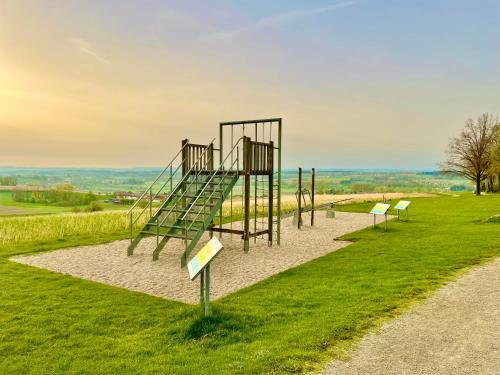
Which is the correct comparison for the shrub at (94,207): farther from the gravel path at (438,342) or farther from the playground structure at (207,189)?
the gravel path at (438,342)

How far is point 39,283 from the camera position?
850 centimetres

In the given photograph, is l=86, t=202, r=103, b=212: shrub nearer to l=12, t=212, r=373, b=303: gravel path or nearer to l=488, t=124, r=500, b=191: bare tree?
l=12, t=212, r=373, b=303: gravel path

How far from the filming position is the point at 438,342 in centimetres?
519

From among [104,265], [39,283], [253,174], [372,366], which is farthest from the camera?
[253,174]

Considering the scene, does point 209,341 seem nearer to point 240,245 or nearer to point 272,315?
point 272,315

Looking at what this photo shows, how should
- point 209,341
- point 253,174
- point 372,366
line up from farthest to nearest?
1. point 253,174
2. point 209,341
3. point 372,366

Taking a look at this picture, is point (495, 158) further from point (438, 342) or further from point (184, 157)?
point (438, 342)

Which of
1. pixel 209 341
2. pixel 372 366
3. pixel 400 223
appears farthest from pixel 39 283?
pixel 400 223

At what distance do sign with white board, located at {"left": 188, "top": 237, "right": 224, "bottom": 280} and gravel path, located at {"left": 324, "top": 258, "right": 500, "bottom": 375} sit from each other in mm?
2090

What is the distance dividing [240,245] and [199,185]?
8.13 feet

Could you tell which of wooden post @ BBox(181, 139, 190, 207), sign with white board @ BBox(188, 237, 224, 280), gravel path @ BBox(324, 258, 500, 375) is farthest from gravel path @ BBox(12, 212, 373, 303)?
gravel path @ BBox(324, 258, 500, 375)

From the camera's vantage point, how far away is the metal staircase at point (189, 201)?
35.1ft

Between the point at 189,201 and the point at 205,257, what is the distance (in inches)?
267

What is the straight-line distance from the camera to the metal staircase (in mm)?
10688
